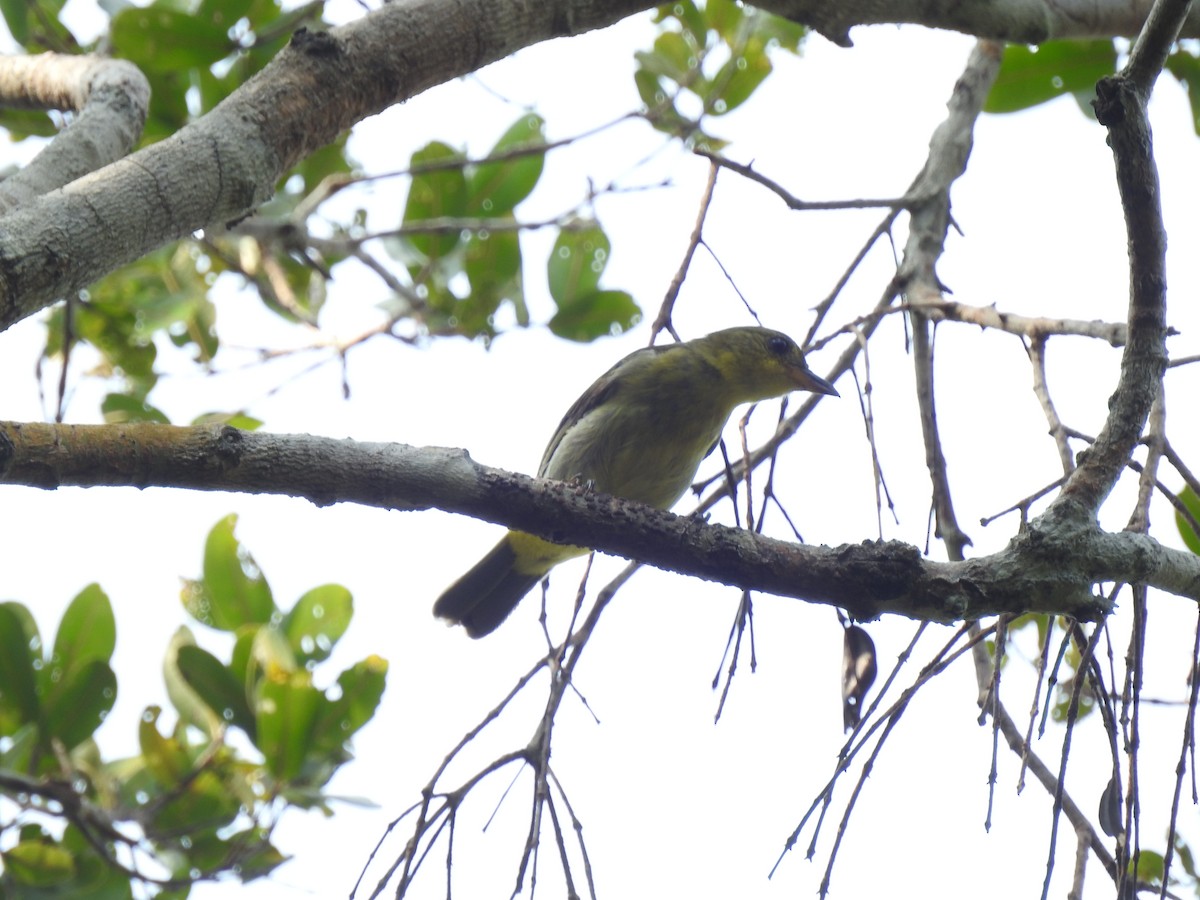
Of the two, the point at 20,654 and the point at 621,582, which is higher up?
the point at 621,582

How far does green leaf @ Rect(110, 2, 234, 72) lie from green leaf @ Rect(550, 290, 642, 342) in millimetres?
1744

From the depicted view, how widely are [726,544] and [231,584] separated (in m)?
2.92

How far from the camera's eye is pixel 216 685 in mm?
4242

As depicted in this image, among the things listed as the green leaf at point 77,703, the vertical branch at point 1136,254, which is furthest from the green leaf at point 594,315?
the vertical branch at point 1136,254

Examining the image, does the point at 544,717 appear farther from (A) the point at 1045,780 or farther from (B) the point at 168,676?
(B) the point at 168,676

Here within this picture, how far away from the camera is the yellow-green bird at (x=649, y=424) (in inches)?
181

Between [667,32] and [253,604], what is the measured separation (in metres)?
3.20

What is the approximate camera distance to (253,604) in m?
4.67

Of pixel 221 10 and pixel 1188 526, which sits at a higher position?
pixel 221 10

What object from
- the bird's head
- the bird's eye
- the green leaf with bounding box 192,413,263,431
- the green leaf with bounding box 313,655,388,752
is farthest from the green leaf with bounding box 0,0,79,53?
the bird's eye

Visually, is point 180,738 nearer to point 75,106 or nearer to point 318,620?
point 318,620

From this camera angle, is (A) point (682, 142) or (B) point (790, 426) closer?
(B) point (790, 426)

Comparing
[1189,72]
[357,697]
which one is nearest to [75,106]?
[357,697]

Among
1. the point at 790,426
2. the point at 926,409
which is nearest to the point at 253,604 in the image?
the point at 790,426
